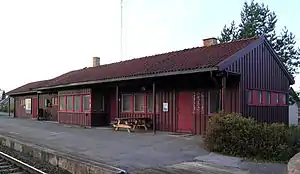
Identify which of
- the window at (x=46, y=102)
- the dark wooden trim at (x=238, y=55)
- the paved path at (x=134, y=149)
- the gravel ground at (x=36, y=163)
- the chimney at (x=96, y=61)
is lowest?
the gravel ground at (x=36, y=163)

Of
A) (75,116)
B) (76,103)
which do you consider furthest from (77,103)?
(75,116)

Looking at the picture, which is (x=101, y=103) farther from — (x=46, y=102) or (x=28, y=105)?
(x=28, y=105)

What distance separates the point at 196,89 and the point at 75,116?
9435mm

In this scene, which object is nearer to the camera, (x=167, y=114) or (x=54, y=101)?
(x=167, y=114)

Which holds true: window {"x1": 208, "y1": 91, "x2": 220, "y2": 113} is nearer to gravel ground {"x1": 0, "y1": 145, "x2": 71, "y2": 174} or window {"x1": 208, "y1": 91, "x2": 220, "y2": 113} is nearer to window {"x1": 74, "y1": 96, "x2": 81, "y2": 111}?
gravel ground {"x1": 0, "y1": 145, "x2": 71, "y2": 174}

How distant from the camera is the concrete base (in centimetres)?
746

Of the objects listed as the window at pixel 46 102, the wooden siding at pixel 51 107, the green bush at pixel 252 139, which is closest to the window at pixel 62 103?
the wooden siding at pixel 51 107

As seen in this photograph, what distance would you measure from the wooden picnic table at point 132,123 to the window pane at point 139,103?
3.03 ft

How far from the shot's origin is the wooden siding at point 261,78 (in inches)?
523

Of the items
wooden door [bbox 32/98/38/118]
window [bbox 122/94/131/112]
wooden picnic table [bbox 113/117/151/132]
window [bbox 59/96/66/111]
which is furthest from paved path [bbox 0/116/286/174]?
wooden door [bbox 32/98/38/118]

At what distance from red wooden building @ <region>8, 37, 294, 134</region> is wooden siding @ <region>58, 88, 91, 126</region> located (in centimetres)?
6

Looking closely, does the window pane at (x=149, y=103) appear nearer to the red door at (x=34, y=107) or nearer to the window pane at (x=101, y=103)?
the window pane at (x=101, y=103)

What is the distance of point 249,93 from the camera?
13.8 meters

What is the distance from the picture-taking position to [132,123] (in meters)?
16.3
